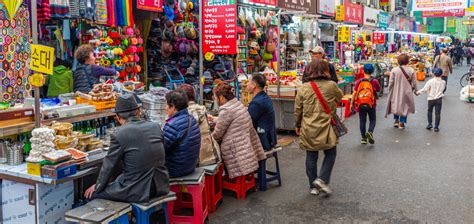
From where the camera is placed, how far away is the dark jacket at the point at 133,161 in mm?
4309

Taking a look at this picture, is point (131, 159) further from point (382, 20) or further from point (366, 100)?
point (382, 20)

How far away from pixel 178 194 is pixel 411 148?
17.6ft

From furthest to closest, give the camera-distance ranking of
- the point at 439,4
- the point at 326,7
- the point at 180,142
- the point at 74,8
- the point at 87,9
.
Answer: the point at 439,4 < the point at 326,7 < the point at 87,9 < the point at 74,8 < the point at 180,142

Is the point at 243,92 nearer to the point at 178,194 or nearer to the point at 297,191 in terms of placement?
the point at 297,191

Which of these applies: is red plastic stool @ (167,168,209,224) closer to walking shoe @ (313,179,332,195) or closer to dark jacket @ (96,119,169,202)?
dark jacket @ (96,119,169,202)

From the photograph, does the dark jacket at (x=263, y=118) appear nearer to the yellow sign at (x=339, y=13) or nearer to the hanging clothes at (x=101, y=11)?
the hanging clothes at (x=101, y=11)

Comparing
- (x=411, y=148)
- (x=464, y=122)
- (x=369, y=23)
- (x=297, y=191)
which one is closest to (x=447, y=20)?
(x=369, y=23)

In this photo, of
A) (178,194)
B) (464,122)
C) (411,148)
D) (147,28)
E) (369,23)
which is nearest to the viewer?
(178,194)

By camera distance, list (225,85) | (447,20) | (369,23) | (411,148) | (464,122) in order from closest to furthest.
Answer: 1. (225,85)
2. (411,148)
3. (464,122)
4. (369,23)
5. (447,20)

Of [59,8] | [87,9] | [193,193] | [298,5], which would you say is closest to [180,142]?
[193,193]

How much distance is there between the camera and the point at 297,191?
6574 millimetres

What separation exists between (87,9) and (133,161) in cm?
494

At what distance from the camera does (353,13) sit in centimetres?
2116

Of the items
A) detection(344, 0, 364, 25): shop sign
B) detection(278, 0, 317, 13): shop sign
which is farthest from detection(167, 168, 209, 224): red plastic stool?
detection(344, 0, 364, 25): shop sign
